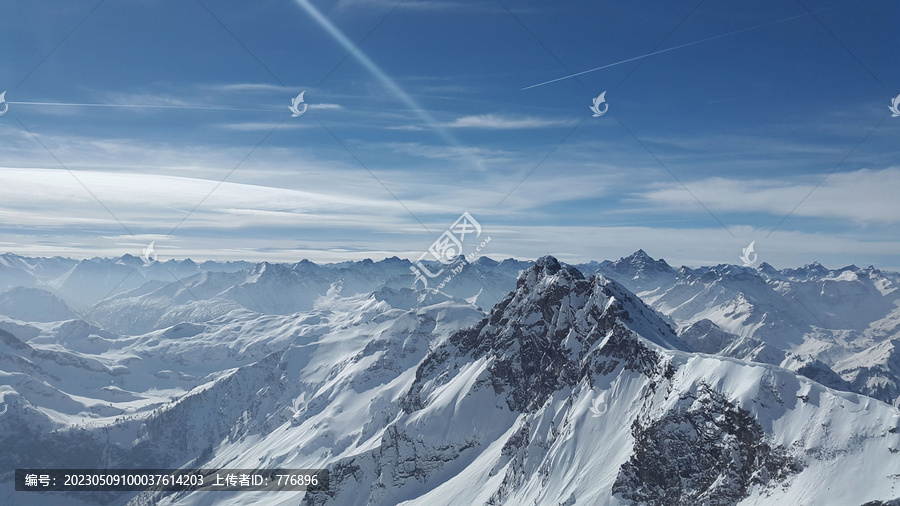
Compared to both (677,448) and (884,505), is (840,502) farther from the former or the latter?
(677,448)

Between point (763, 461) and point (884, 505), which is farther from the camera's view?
point (763, 461)

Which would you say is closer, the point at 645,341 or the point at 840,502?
the point at 840,502

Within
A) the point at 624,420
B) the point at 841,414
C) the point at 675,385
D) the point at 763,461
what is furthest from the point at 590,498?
the point at 841,414

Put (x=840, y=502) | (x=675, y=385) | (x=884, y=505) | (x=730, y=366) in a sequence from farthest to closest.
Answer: (x=675, y=385)
(x=730, y=366)
(x=840, y=502)
(x=884, y=505)

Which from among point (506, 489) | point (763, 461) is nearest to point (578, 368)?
point (506, 489)

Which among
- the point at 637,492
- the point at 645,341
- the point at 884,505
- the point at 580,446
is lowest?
the point at 884,505

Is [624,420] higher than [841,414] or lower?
higher

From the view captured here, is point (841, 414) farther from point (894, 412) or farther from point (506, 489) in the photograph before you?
point (506, 489)

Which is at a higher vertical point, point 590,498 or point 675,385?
point 675,385

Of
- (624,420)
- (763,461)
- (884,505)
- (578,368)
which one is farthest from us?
(578,368)
